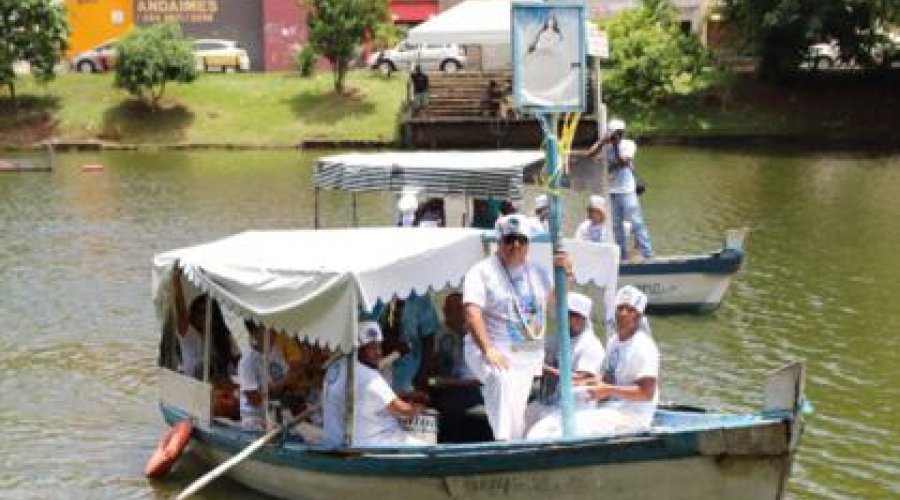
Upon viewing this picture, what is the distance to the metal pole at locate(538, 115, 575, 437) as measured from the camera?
10344 millimetres

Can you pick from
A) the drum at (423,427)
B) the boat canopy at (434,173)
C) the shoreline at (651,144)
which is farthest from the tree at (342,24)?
the drum at (423,427)

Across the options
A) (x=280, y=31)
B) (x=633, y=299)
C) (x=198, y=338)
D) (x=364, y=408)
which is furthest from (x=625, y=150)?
(x=280, y=31)

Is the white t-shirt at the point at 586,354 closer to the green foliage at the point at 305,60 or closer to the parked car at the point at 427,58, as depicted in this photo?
the green foliage at the point at 305,60

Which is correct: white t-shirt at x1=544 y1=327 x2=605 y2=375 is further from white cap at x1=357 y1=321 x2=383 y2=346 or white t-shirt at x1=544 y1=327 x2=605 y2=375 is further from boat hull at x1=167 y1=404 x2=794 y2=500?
white cap at x1=357 y1=321 x2=383 y2=346

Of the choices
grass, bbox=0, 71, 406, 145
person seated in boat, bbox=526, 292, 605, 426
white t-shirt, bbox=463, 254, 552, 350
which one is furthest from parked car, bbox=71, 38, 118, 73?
white t-shirt, bbox=463, 254, 552, 350

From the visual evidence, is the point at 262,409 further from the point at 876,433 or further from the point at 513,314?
the point at 876,433

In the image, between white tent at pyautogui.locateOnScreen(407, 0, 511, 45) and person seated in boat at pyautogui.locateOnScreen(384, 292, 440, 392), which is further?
white tent at pyautogui.locateOnScreen(407, 0, 511, 45)

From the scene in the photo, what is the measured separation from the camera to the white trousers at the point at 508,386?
1055 cm

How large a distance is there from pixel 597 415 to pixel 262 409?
3.17 m

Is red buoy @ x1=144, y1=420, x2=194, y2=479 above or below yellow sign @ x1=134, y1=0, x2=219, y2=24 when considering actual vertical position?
below

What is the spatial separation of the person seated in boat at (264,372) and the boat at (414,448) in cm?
23

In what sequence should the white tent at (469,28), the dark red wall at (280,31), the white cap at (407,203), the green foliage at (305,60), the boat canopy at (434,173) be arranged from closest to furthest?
1. the boat canopy at (434,173)
2. the white cap at (407,203)
3. the white tent at (469,28)
4. the green foliage at (305,60)
5. the dark red wall at (280,31)

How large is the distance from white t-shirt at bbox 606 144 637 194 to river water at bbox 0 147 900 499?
→ 1.93 meters

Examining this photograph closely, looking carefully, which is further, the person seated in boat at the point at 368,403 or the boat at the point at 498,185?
the boat at the point at 498,185
